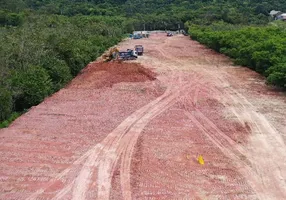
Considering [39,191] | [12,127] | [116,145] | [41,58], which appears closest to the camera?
[39,191]

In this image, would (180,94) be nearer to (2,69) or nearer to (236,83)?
(236,83)

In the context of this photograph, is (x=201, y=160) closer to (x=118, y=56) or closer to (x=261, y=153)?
(x=261, y=153)

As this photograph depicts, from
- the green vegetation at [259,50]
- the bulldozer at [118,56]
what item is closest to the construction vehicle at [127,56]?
the bulldozer at [118,56]

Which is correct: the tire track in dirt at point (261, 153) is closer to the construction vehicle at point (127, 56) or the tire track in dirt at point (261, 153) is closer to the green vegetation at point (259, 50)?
the green vegetation at point (259, 50)

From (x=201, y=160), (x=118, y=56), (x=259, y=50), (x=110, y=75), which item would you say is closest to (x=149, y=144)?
(x=201, y=160)

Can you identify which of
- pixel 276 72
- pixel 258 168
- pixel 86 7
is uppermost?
pixel 86 7

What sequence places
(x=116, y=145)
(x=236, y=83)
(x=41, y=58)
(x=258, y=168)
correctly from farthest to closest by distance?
(x=236, y=83) < (x=41, y=58) < (x=116, y=145) < (x=258, y=168)

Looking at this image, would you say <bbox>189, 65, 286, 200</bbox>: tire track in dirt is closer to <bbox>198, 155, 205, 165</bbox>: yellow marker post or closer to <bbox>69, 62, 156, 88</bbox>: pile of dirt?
<bbox>198, 155, 205, 165</bbox>: yellow marker post

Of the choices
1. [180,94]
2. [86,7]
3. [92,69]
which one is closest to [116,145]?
[180,94]
